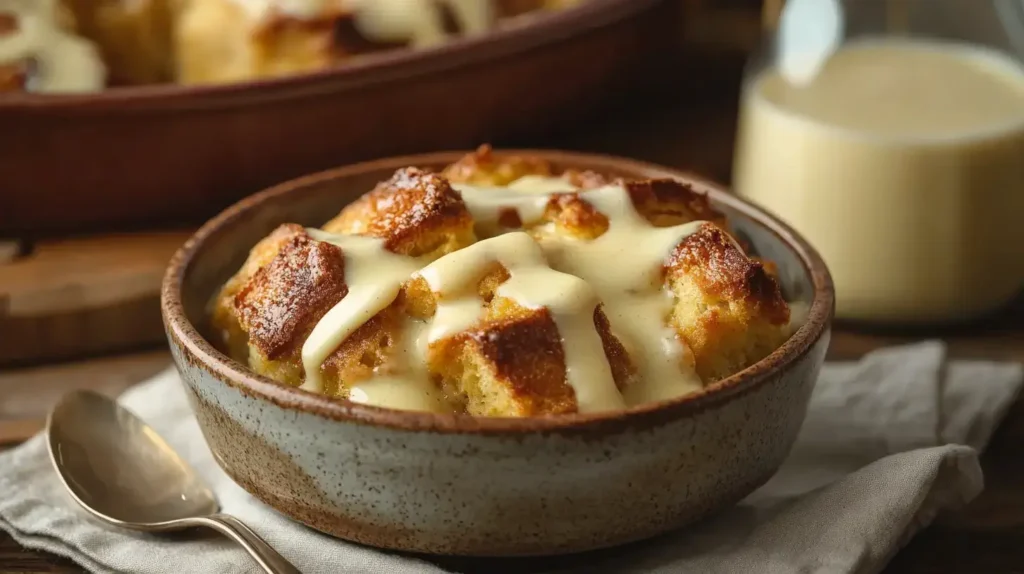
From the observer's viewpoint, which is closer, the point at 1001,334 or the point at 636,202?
the point at 636,202

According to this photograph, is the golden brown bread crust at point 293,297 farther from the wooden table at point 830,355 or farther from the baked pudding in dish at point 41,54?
the baked pudding in dish at point 41,54

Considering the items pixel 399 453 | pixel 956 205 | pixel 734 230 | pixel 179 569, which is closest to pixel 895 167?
pixel 956 205

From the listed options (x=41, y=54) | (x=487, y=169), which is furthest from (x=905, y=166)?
(x=41, y=54)

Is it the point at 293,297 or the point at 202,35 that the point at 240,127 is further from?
the point at 293,297

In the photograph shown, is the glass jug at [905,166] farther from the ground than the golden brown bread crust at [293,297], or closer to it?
closer to it

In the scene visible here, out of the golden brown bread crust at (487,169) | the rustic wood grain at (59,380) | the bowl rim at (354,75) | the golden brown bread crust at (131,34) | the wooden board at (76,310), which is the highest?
the golden brown bread crust at (487,169)

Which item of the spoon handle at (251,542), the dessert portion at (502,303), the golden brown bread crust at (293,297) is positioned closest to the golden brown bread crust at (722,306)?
the dessert portion at (502,303)

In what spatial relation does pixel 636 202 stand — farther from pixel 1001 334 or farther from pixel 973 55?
pixel 973 55
